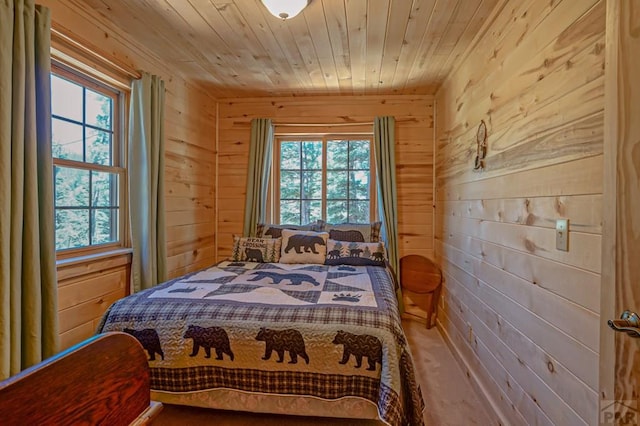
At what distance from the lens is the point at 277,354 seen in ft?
5.30

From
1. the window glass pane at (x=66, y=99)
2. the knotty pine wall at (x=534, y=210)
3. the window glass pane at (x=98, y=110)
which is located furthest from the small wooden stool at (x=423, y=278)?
the window glass pane at (x=66, y=99)

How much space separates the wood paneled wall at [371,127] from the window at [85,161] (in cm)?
144

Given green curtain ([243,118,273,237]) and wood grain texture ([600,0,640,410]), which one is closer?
wood grain texture ([600,0,640,410])

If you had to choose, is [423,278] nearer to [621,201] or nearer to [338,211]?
[338,211]

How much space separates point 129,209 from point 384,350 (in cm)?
203

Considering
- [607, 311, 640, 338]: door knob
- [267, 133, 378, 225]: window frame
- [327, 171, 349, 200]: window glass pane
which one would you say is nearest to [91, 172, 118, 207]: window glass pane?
[267, 133, 378, 225]: window frame

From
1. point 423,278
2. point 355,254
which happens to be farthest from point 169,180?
point 423,278

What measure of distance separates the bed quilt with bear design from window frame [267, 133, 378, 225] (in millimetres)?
1935

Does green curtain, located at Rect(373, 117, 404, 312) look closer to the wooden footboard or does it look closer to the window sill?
the window sill

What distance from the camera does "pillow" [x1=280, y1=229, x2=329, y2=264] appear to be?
9.77 feet

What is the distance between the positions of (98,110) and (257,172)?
160 cm

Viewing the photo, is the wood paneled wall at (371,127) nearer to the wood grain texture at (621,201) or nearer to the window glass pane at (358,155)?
the window glass pane at (358,155)

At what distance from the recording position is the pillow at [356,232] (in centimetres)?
321

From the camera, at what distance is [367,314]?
5.50 feet
